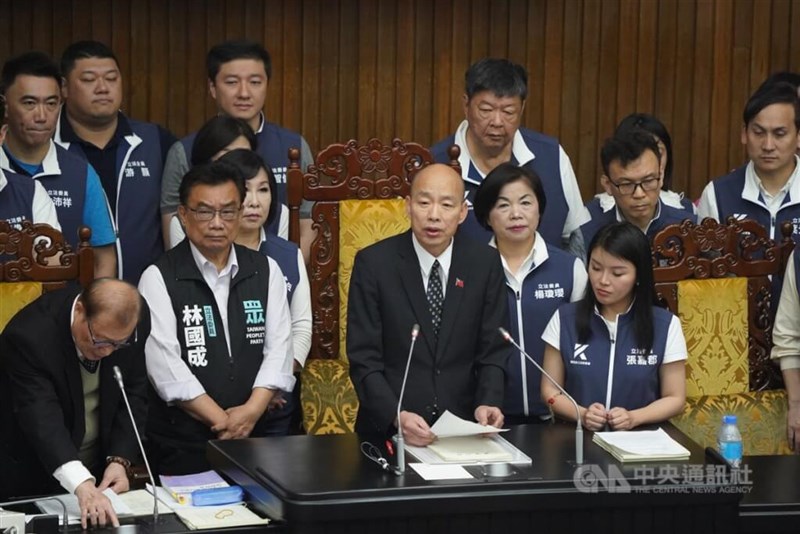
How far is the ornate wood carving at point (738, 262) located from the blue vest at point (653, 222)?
0.40ft

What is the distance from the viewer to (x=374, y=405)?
3371 millimetres

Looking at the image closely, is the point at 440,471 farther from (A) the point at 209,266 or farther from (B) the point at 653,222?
(B) the point at 653,222

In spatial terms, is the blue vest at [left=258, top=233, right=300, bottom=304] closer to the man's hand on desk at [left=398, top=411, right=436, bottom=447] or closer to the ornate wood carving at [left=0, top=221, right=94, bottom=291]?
the ornate wood carving at [left=0, top=221, right=94, bottom=291]

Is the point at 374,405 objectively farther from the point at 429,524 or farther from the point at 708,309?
the point at 708,309

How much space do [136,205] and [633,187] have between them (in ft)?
4.83

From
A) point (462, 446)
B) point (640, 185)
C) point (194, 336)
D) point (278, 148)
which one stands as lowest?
point (462, 446)

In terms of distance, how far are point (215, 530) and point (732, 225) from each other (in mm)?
1934

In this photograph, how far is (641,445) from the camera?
3199 millimetres

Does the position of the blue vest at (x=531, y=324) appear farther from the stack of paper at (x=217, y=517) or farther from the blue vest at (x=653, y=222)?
the stack of paper at (x=217, y=517)

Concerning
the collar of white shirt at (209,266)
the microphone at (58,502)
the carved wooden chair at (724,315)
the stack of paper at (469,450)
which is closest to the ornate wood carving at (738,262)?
the carved wooden chair at (724,315)

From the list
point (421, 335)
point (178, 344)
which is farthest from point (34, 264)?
point (421, 335)

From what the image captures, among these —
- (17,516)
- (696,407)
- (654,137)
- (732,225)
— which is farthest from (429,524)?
(654,137)

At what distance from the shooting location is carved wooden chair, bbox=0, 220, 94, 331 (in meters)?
3.58

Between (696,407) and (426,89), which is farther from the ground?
(426,89)
